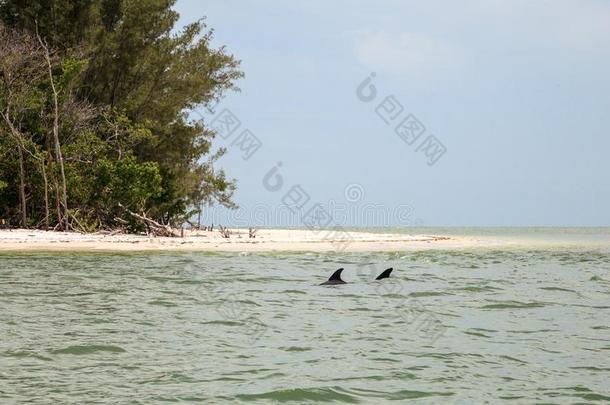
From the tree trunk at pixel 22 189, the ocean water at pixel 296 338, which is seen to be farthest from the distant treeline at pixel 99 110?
the ocean water at pixel 296 338

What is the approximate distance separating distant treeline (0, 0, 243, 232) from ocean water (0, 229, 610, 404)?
13.3 metres

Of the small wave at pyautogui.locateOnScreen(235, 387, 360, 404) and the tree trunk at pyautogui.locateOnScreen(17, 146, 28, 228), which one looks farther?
the tree trunk at pyautogui.locateOnScreen(17, 146, 28, 228)

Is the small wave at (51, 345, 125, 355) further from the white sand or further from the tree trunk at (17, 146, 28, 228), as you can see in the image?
the tree trunk at (17, 146, 28, 228)

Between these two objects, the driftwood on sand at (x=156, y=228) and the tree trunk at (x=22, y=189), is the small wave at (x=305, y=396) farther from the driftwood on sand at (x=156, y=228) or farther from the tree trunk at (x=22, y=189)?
the driftwood on sand at (x=156, y=228)

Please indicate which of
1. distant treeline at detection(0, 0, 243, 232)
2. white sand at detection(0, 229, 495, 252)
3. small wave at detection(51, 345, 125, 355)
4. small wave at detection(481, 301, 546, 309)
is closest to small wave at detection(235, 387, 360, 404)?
small wave at detection(51, 345, 125, 355)

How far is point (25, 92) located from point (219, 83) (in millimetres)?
10571

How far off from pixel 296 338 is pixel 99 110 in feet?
87.0

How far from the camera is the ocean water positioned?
6.56 metres

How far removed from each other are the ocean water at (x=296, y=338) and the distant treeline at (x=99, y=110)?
43.8 ft

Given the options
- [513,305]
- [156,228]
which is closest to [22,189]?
[156,228]

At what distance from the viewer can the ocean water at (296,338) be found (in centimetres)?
656

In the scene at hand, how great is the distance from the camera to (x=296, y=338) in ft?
30.0

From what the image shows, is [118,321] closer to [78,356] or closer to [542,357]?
[78,356]

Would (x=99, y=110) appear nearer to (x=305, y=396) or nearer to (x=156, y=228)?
(x=156, y=228)
